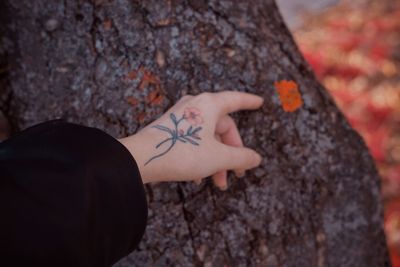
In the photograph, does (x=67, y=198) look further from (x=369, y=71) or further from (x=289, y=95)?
(x=369, y=71)

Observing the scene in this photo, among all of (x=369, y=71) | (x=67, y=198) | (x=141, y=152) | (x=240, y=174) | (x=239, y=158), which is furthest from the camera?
(x=369, y=71)

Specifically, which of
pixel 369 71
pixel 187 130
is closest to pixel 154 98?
pixel 187 130

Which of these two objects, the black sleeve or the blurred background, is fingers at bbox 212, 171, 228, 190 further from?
the blurred background

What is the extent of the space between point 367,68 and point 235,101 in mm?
2793

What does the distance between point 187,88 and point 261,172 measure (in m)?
0.33

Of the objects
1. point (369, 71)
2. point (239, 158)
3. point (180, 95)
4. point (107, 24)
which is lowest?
point (369, 71)

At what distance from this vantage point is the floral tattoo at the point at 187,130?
115cm

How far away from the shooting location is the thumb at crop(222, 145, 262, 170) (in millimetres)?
1190

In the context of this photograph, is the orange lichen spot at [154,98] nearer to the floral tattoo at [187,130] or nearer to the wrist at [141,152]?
the floral tattoo at [187,130]

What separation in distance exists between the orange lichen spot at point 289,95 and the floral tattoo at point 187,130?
32 cm

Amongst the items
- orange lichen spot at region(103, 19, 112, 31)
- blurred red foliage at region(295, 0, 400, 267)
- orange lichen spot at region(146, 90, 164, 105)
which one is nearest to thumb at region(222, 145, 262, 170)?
orange lichen spot at region(146, 90, 164, 105)

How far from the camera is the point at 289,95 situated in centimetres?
141

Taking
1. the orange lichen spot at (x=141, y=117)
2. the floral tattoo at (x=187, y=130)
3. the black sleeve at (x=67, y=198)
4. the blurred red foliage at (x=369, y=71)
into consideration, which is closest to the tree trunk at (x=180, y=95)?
the orange lichen spot at (x=141, y=117)

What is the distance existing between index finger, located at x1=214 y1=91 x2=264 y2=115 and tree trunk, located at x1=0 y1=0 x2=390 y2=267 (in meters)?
0.06
